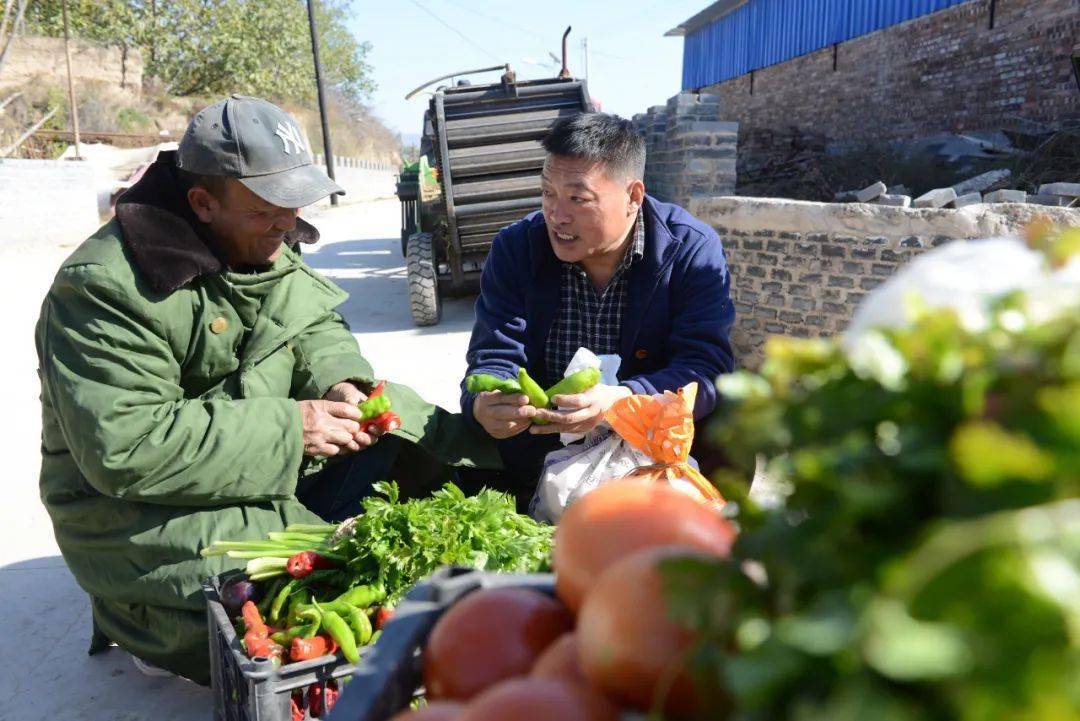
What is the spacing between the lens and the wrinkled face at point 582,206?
2.88m

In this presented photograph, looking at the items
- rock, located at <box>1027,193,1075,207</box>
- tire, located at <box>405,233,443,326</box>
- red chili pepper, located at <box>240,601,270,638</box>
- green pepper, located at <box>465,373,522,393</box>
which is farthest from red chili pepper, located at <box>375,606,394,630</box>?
tire, located at <box>405,233,443,326</box>

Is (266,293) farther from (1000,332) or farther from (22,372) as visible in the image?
(22,372)

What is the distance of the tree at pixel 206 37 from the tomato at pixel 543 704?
129 ft

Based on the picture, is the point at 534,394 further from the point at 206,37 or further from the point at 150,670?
the point at 206,37

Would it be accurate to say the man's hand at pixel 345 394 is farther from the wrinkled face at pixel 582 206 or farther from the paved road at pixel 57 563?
the paved road at pixel 57 563

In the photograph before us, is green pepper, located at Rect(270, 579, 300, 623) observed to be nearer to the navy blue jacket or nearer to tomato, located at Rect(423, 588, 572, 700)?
the navy blue jacket

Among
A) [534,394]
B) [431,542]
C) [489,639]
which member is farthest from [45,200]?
[489,639]

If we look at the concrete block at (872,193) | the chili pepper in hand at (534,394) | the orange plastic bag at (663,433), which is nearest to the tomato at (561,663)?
the orange plastic bag at (663,433)

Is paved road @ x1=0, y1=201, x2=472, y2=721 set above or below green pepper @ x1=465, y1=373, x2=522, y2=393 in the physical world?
below

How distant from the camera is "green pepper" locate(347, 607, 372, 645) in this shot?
2139 millimetres

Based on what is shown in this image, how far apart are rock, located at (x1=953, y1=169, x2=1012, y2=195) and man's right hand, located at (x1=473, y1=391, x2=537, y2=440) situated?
656cm

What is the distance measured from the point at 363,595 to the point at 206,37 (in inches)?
1591

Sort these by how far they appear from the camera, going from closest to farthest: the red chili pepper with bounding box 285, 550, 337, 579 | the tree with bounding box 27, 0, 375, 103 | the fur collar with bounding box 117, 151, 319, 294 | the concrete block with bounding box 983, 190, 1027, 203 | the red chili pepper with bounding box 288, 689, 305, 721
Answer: the red chili pepper with bounding box 288, 689, 305, 721
the red chili pepper with bounding box 285, 550, 337, 579
the fur collar with bounding box 117, 151, 319, 294
the concrete block with bounding box 983, 190, 1027, 203
the tree with bounding box 27, 0, 375, 103

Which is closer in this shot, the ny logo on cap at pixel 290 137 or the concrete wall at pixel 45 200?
the ny logo on cap at pixel 290 137
